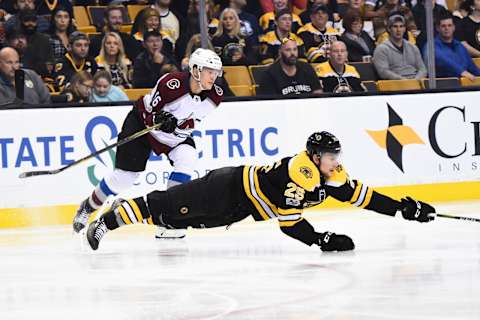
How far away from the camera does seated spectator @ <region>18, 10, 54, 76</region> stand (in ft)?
29.0

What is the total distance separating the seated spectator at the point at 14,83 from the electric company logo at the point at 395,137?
9.03 ft

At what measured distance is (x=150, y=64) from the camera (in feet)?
30.3

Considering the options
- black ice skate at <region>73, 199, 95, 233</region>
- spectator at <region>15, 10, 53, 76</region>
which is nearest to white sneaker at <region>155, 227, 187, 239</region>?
black ice skate at <region>73, 199, 95, 233</region>

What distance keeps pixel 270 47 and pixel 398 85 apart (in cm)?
117

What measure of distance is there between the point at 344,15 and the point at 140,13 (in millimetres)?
1920

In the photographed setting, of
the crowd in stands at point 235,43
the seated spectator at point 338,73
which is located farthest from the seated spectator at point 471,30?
the seated spectator at point 338,73

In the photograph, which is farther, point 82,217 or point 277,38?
point 277,38

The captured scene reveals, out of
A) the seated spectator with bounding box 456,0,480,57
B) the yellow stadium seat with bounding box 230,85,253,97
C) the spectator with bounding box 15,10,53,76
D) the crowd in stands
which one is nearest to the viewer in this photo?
the spectator with bounding box 15,10,53,76

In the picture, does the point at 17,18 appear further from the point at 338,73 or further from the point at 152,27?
the point at 338,73

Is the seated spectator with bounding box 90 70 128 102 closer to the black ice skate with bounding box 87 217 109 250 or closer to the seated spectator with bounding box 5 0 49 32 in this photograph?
the seated spectator with bounding box 5 0 49 32

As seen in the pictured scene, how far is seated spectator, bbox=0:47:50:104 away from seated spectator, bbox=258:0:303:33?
2001 mm

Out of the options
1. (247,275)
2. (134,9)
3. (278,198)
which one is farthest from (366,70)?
(247,275)

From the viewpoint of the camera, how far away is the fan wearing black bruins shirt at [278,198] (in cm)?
605

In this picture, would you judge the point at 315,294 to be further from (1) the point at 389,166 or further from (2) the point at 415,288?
(1) the point at 389,166
